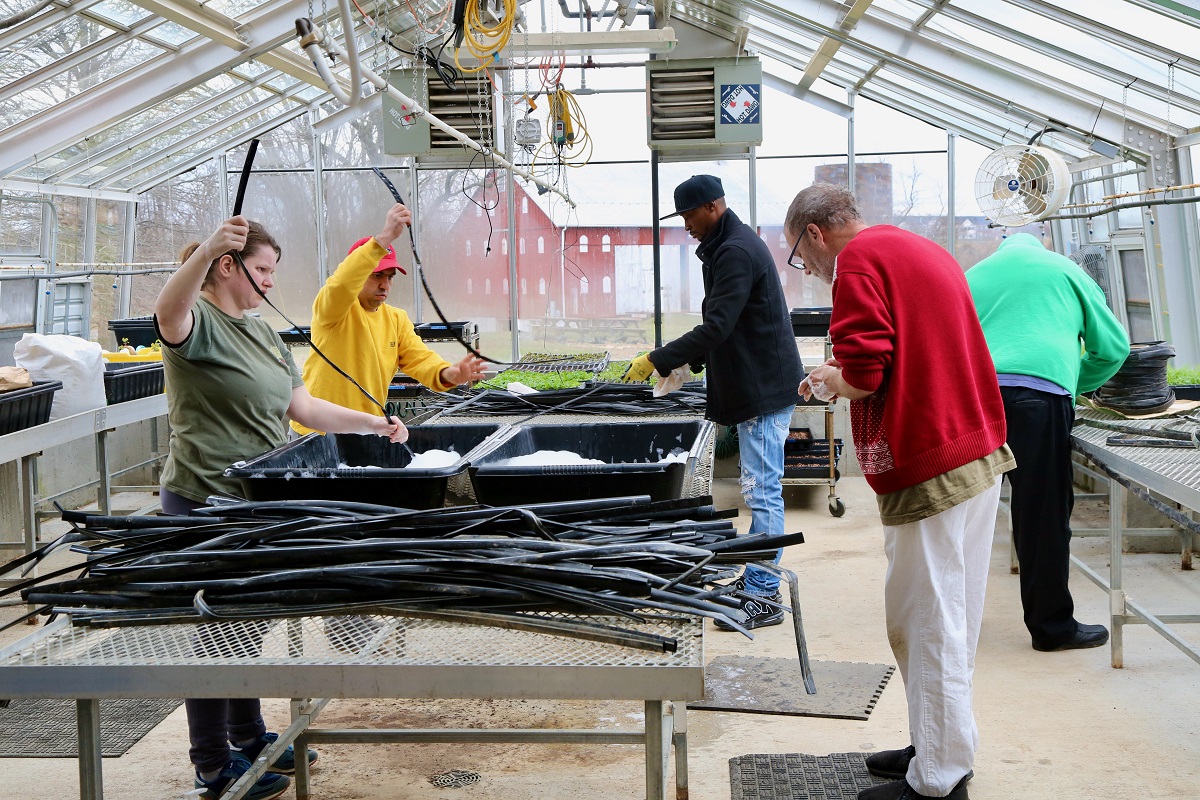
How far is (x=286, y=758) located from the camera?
306 cm

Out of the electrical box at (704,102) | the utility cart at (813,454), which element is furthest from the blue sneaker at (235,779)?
the electrical box at (704,102)

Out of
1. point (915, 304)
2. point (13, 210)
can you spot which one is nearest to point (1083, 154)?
point (915, 304)

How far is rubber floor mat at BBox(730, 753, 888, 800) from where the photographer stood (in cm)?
283

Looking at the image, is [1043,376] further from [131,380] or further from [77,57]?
[77,57]

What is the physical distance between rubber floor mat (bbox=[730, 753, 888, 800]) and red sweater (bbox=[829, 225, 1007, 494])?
2.86 feet

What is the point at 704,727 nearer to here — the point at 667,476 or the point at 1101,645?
the point at 667,476

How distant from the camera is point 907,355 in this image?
2463 millimetres

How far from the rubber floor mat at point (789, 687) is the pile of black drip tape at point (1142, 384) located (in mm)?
1535

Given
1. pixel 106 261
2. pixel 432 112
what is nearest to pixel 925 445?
pixel 432 112

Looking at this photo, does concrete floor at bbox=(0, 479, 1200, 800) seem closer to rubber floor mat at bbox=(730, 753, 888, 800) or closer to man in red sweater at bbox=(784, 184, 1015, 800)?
rubber floor mat at bbox=(730, 753, 888, 800)

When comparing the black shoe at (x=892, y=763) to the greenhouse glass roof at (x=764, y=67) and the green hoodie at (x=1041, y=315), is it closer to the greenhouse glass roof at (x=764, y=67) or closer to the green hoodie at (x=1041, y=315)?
the green hoodie at (x=1041, y=315)

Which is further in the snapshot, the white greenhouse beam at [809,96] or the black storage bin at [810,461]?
the white greenhouse beam at [809,96]

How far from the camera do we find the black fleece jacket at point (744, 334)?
4.09 m

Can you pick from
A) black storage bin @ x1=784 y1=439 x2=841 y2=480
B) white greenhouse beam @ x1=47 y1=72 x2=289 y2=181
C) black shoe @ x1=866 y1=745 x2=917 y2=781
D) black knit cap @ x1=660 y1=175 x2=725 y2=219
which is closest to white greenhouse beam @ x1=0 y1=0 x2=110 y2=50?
white greenhouse beam @ x1=47 y1=72 x2=289 y2=181
